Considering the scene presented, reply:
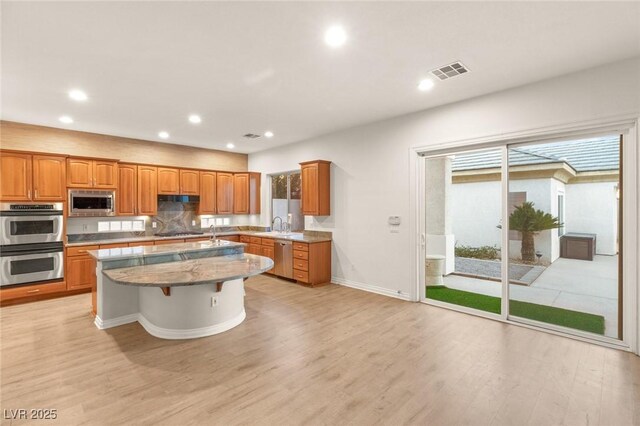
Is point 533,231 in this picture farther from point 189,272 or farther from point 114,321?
point 114,321

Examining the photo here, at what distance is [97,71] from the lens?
3.28 meters

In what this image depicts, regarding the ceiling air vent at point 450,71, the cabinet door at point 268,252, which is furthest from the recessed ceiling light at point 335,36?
the cabinet door at point 268,252

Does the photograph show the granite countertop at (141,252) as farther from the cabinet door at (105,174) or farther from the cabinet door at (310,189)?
the cabinet door at (105,174)

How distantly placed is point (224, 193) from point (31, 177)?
3468 millimetres

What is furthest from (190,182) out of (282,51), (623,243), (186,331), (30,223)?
(623,243)

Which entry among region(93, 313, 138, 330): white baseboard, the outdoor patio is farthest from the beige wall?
the outdoor patio

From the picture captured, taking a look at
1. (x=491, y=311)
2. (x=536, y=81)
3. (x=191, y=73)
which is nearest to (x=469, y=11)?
(x=536, y=81)

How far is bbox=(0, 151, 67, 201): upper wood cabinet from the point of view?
182 inches

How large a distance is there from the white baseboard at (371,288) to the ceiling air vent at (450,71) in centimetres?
312

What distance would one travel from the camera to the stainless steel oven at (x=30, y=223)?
458cm

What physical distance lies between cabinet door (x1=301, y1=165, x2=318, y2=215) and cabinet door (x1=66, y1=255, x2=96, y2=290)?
3805 millimetres

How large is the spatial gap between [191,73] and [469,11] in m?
2.77

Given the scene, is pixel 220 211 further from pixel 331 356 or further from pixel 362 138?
pixel 331 356

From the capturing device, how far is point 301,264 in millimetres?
5684
